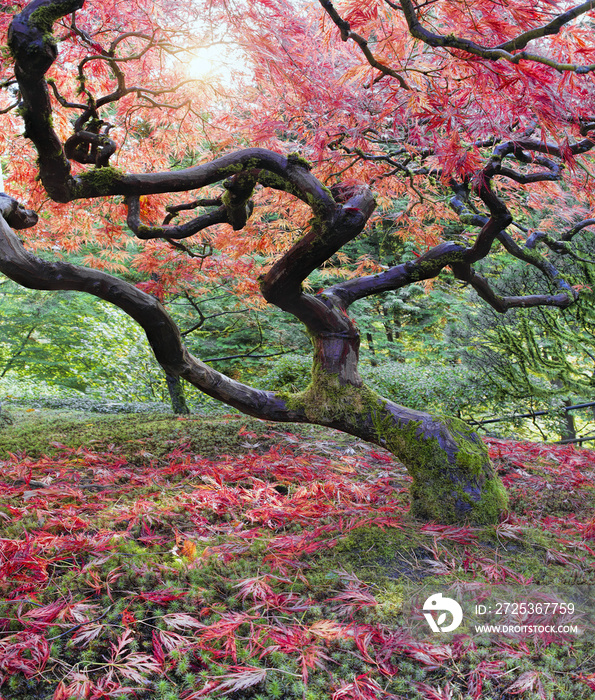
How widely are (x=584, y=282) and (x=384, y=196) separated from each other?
2.65 metres

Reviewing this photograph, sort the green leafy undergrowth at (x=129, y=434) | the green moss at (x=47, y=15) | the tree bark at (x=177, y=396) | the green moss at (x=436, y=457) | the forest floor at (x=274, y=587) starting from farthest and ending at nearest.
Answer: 1. the tree bark at (x=177, y=396)
2. the green leafy undergrowth at (x=129, y=434)
3. the green moss at (x=436, y=457)
4. the green moss at (x=47, y=15)
5. the forest floor at (x=274, y=587)

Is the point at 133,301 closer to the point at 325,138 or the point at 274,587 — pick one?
the point at 325,138

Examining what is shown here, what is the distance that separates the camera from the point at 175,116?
365 centimetres

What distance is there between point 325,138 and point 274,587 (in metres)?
2.59

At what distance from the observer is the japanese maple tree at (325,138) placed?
2055 mm

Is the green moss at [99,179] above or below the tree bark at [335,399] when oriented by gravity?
above

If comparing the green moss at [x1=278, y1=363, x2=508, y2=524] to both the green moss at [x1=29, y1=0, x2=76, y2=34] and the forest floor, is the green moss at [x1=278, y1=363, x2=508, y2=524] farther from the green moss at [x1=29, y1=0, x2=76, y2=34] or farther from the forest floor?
the green moss at [x1=29, y1=0, x2=76, y2=34]

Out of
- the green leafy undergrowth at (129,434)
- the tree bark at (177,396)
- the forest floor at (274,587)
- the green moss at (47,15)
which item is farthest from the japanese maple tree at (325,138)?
the tree bark at (177,396)

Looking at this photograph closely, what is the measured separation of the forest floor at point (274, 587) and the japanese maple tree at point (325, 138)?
1.25 ft

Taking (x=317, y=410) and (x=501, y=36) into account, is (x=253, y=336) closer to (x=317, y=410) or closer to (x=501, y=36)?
(x=317, y=410)

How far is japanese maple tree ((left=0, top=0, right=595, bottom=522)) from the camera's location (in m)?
2.05

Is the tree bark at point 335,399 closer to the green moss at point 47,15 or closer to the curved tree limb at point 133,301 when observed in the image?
the curved tree limb at point 133,301

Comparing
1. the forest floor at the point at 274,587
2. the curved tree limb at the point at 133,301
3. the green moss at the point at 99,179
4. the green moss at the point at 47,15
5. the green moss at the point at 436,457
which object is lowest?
the forest floor at the point at 274,587

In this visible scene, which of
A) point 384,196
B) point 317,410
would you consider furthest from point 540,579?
point 384,196
